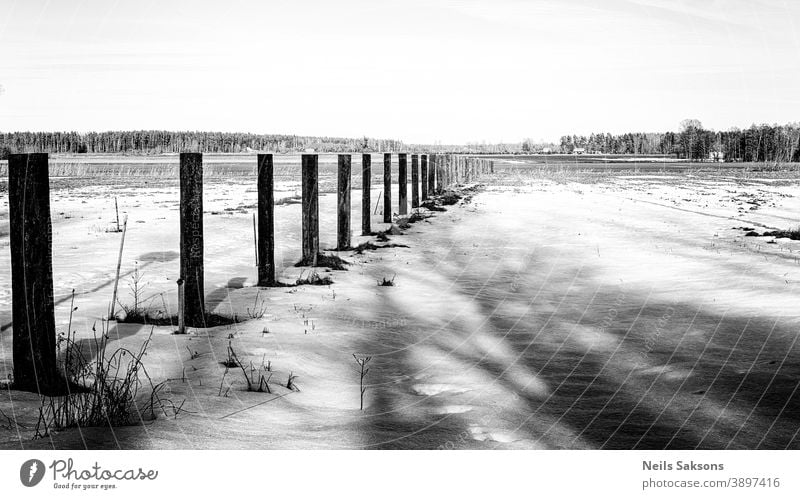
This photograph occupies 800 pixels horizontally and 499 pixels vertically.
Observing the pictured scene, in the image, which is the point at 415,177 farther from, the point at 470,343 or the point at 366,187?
the point at 470,343

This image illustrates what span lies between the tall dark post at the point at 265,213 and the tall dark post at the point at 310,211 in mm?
1444

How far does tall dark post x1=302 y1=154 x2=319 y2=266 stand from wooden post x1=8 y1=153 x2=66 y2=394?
17.7ft

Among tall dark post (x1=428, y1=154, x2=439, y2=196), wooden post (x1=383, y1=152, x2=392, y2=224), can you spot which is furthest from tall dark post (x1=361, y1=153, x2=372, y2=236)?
tall dark post (x1=428, y1=154, x2=439, y2=196)

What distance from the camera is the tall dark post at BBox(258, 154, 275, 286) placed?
314 inches

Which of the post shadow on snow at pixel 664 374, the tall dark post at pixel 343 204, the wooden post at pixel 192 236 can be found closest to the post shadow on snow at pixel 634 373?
the post shadow on snow at pixel 664 374

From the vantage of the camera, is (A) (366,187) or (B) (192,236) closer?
(B) (192,236)

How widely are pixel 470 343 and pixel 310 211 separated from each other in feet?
13.2

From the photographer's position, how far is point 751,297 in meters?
8.14

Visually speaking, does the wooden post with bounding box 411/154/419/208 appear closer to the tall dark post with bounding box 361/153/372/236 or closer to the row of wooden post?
the tall dark post with bounding box 361/153/372/236

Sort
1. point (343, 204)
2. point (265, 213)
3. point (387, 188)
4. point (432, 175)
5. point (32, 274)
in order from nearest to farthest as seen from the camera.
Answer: point (32, 274) → point (265, 213) → point (343, 204) → point (387, 188) → point (432, 175)

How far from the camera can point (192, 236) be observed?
6.19m

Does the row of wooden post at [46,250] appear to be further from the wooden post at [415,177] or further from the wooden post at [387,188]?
the wooden post at [415,177]

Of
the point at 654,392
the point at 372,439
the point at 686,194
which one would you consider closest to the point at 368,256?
the point at 654,392

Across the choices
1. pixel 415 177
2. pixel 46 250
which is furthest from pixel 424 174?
pixel 46 250
